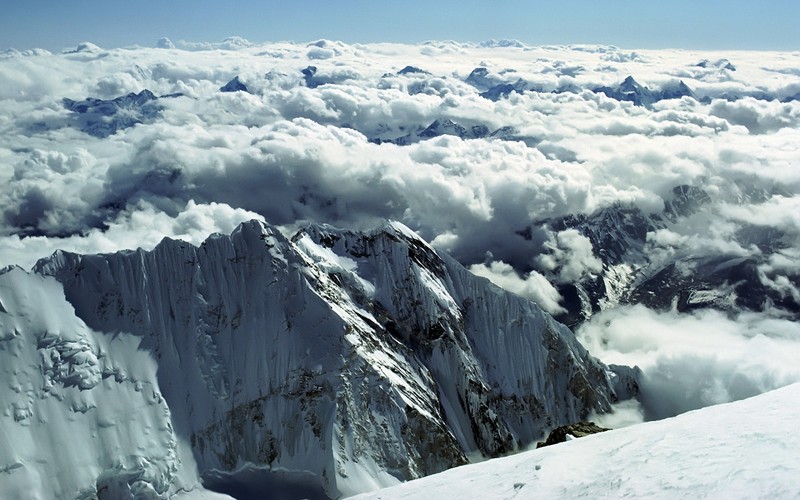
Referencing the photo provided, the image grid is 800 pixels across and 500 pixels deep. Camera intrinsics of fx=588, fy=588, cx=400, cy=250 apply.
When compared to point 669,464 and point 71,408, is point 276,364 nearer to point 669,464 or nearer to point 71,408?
point 71,408

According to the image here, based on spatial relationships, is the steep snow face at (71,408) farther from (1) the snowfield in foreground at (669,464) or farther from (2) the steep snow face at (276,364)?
(1) the snowfield in foreground at (669,464)

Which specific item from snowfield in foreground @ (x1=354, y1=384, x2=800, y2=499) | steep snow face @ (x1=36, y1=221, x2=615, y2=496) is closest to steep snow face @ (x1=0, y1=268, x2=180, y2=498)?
steep snow face @ (x1=36, y1=221, x2=615, y2=496)

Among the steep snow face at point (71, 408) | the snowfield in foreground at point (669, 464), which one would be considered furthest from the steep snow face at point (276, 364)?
the snowfield in foreground at point (669, 464)

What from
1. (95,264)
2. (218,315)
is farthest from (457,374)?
(95,264)

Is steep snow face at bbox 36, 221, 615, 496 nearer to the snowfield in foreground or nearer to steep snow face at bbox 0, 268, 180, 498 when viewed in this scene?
steep snow face at bbox 0, 268, 180, 498

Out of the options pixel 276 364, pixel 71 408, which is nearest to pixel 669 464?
pixel 276 364

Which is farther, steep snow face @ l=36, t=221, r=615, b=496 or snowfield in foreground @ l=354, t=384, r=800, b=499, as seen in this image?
steep snow face @ l=36, t=221, r=615, b=496
